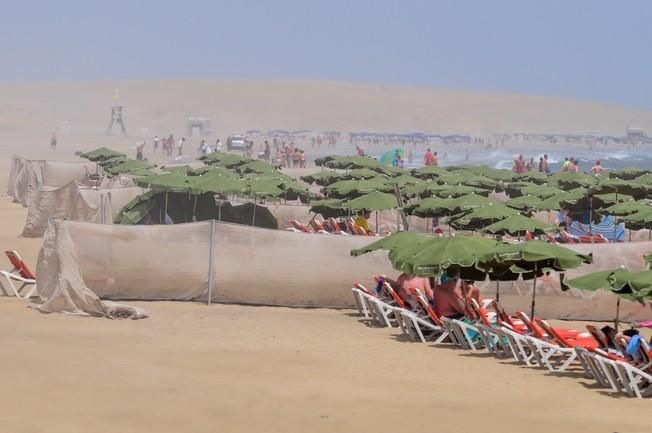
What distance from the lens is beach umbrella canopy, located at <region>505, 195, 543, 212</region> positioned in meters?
24.0

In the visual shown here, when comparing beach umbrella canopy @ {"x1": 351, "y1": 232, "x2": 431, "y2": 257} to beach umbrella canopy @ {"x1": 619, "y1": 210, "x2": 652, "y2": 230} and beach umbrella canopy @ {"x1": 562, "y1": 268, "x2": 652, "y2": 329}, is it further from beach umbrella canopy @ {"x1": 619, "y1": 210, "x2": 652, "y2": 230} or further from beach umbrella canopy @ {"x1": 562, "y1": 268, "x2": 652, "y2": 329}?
beach umbrella canopy @ {"x1": 619, "y1": 210, "x2": 652, "y2": 230}

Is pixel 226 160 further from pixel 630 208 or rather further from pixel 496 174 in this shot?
pixel 630 208

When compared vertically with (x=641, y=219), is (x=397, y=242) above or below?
above

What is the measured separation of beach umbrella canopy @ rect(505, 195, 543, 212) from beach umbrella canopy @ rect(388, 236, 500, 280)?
8906mm

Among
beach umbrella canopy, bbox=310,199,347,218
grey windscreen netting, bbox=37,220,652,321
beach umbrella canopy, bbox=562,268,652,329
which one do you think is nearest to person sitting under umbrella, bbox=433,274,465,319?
grey windscreen netting, bbox=37,220,652,321

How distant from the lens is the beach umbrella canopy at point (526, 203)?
24.0 m

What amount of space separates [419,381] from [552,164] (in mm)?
83269

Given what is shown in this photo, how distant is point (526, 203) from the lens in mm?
24156

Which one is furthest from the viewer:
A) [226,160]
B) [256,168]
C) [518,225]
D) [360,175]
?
[226,160]

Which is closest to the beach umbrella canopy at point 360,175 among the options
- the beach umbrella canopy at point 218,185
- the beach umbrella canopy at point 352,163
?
the beach umbrella canopy at point 352,163


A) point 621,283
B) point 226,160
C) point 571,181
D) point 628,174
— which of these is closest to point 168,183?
point 571,181

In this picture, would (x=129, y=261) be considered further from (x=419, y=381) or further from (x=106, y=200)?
(x=106, y=200)

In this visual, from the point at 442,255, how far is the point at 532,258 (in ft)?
3.43

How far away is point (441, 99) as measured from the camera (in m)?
185
